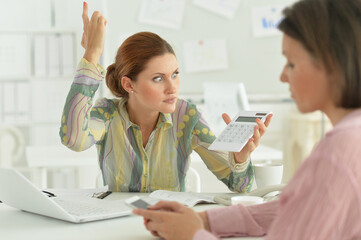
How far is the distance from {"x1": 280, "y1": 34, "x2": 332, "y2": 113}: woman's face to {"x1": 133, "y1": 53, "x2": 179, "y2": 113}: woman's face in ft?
2.64

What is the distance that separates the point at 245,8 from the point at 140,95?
2.29m

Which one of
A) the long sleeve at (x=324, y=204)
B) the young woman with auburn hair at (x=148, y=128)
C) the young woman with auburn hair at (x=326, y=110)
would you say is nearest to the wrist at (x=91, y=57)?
the young woman with auburn hair at (x=148, y=128)

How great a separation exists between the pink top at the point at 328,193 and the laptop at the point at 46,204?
53cm

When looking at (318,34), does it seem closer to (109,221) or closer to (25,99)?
(109,221)

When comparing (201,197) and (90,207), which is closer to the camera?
(90,207)

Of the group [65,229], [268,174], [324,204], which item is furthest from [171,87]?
[324,204]

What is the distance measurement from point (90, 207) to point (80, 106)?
1.00 ft

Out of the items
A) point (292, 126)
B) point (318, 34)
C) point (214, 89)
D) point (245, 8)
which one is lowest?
point (292, 126)

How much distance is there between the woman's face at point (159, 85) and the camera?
1.61 meters

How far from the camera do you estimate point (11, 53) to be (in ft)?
11.6

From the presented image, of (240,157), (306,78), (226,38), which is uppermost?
(226,38)

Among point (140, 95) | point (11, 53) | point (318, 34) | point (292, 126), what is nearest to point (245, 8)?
point (292, 126)

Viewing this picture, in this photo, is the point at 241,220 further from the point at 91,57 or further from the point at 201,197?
the point at 91,57

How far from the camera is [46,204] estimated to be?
3.85ft
